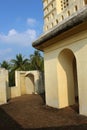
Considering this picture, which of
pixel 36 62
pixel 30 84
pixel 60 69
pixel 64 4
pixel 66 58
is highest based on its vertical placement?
pixel 64 4

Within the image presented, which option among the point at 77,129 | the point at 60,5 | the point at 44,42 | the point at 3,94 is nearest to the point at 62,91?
the point at 44,42

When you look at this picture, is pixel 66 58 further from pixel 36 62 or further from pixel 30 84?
pixel 36 62

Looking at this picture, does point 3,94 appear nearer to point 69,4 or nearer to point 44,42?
point 44,42

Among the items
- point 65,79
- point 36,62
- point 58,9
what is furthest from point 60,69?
point 36,62

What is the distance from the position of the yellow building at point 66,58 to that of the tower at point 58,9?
731 millimetres

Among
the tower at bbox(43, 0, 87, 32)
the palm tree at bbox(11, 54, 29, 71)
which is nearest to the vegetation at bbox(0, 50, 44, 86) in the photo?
the palm tree at bbox(11, 54, 29, 71)

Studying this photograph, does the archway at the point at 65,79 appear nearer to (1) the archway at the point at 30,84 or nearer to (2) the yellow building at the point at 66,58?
(2) the yellow building at the point at 66,58

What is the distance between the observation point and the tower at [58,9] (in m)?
14.1

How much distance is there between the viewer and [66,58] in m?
10.6

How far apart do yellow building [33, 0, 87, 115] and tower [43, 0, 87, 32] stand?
2.40ft

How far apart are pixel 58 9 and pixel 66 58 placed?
268 inches

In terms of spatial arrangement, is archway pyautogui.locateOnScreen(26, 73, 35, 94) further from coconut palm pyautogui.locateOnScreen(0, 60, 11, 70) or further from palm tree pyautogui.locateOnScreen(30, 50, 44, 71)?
coconut palm pyautogui.locateOnScreen(0, 60, 11, 70)

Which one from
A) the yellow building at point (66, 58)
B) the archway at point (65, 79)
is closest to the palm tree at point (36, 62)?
the yellow building at point (66, 58)

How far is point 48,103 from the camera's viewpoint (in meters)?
11.3
